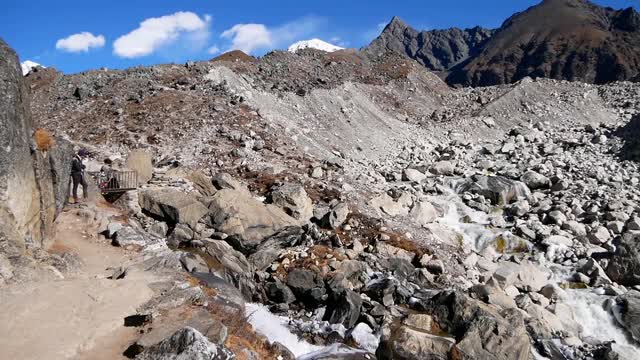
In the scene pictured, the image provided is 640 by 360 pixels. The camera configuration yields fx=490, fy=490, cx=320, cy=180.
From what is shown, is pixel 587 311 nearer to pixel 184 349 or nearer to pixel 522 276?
pixel 522 276

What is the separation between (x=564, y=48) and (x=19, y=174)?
180729 mm

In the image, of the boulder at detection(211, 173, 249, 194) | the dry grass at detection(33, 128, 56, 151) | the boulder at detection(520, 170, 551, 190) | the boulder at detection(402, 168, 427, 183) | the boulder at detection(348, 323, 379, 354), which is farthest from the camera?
the boulder at detection(520, 170, 551, 190)

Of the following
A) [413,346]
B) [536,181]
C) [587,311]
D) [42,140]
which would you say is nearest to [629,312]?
[587,311]

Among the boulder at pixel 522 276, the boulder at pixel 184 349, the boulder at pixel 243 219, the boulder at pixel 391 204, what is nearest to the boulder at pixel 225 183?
the boulder at pixel 243 219

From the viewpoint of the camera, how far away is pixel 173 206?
19.0m

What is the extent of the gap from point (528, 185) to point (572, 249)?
7677mm

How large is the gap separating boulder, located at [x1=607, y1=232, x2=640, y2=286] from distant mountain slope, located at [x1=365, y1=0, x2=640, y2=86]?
420 ft

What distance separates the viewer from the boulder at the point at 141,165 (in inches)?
842

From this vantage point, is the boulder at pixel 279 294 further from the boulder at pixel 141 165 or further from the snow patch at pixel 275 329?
the boulder at pixel 141 165

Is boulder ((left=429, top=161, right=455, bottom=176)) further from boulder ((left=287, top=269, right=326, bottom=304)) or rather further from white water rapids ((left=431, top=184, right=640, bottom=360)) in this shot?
boulder ((left=287, top=269, right=326, bottom=304))

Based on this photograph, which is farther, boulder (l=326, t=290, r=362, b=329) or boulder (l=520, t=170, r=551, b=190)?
boulder (l=520, t=170, r=551, b=190)

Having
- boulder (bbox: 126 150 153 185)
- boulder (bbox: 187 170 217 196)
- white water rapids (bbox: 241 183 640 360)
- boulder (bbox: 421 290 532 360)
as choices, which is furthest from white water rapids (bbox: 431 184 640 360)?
boulder (bbox: 126 150 153 185)

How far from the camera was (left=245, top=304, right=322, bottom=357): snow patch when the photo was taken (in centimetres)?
1454

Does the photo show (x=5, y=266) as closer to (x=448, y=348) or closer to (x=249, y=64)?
(x=448, y=348)
